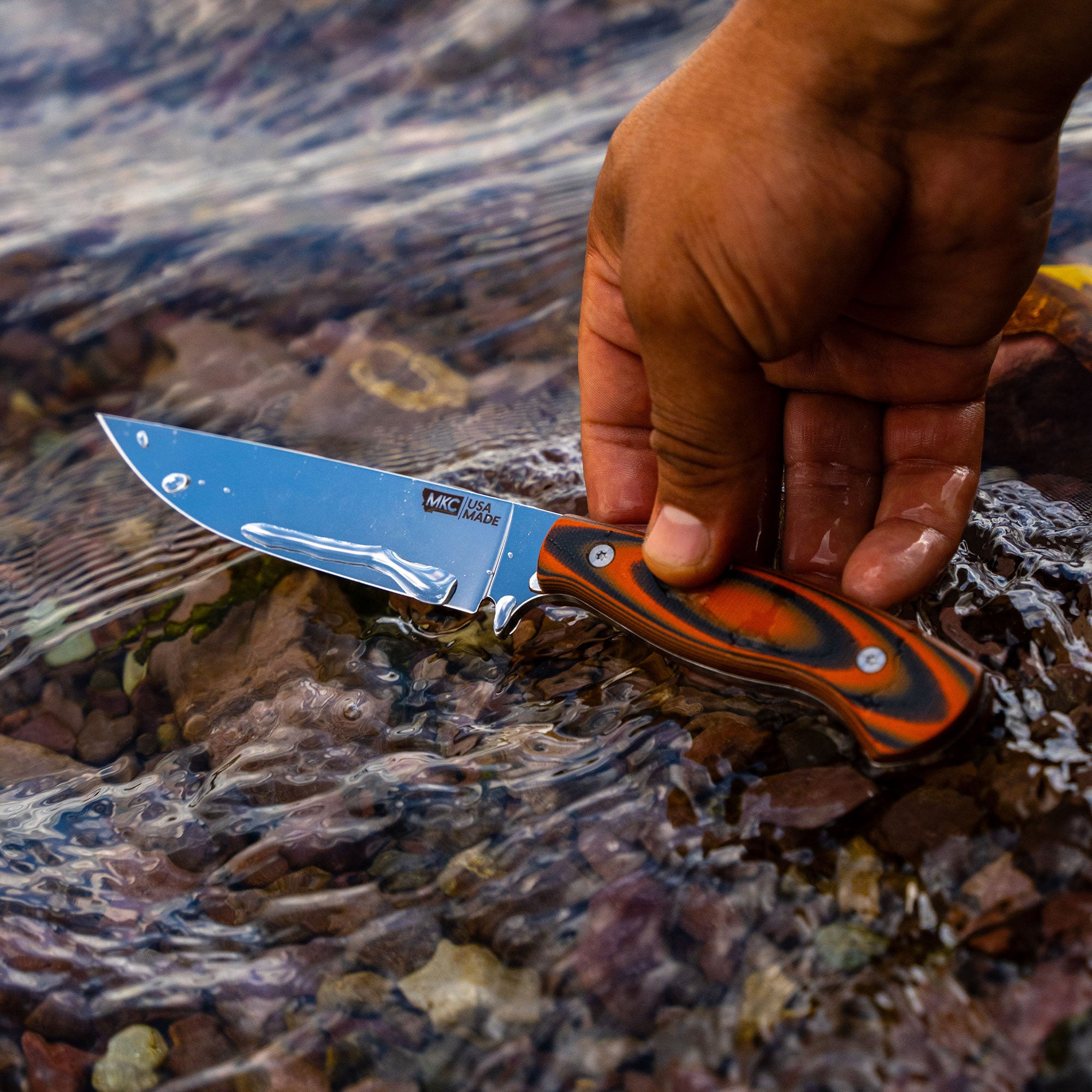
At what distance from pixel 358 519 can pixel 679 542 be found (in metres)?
1.01

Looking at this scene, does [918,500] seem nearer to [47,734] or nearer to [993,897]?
[993,897]

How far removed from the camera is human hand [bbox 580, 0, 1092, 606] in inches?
61.8

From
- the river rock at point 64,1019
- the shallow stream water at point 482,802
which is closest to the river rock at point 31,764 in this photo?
the shallow stream water at point 482,802

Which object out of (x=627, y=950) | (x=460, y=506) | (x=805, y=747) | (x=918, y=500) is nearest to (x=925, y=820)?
(x=805, y=747)

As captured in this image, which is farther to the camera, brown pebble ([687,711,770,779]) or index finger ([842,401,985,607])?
index finger ([842,401,985,607])

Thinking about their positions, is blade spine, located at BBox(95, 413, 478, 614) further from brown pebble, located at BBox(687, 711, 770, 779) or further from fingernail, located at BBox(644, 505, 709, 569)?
brown pebble, located at BBox(687, 711, 770, 779)

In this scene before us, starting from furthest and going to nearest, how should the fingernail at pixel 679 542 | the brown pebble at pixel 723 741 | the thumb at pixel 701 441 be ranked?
1. the fingernail at pixel 679 542
2. the brown pebble at pixel 723 741
3. the thumb at pixel 701 441

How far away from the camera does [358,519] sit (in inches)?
96.8

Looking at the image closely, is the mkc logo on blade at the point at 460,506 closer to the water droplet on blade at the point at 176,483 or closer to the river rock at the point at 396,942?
the water droplet on blade at the point at 176,483

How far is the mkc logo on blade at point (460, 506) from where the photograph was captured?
7.64 ft

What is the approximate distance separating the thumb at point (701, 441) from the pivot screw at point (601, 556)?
143 millimetres

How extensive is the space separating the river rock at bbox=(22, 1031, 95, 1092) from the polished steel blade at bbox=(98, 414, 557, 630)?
127 centimetres

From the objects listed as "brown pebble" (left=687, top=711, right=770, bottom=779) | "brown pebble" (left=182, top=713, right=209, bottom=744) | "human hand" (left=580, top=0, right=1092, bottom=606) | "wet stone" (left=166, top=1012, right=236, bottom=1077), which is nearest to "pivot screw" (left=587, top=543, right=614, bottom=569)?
"human hand" (left=580, top=0, right=1092, bottom=606)

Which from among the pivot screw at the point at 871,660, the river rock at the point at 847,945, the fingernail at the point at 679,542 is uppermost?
the fingernail at the point at 679,542
